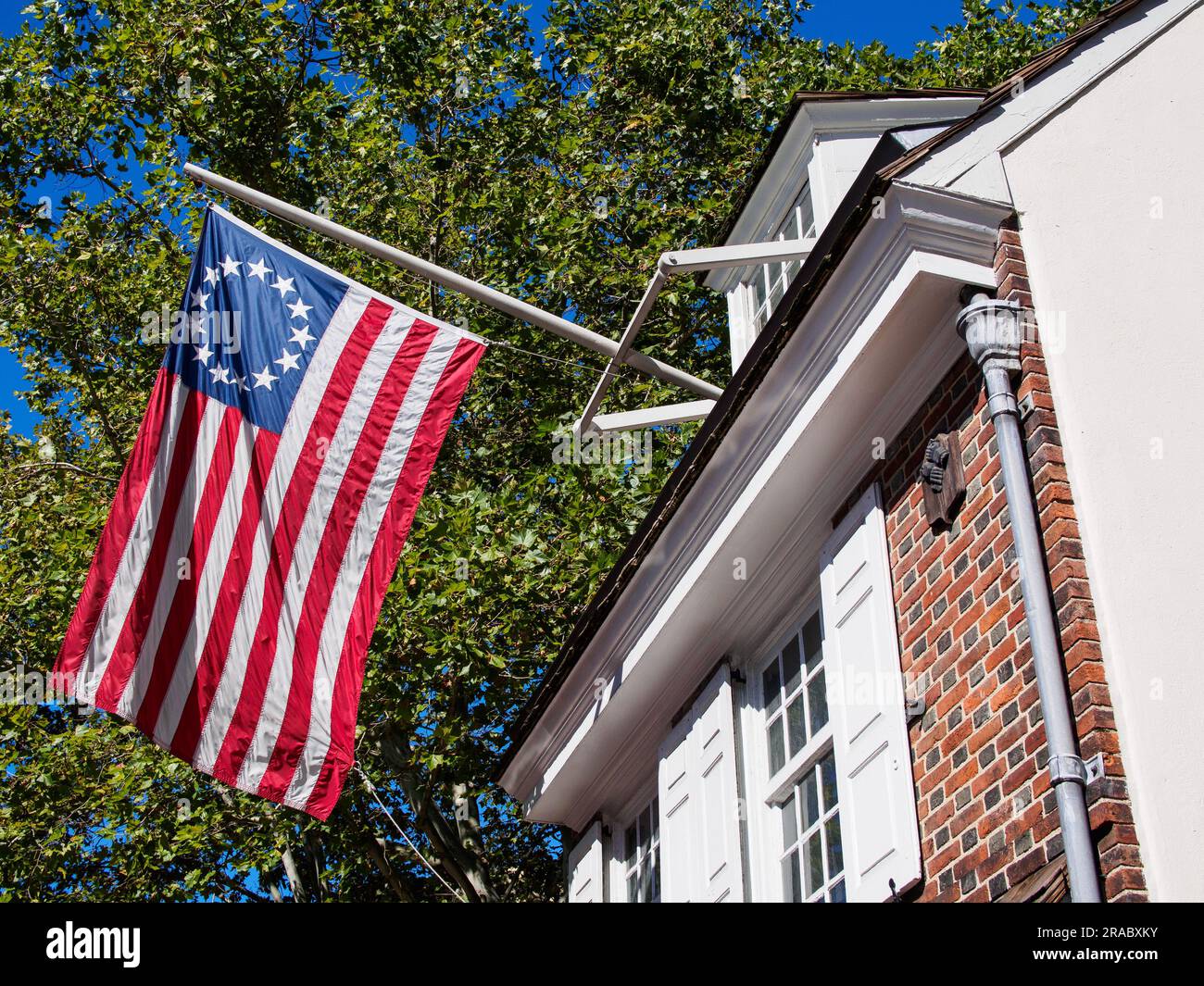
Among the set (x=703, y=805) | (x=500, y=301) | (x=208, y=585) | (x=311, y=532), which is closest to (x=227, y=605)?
(x=208, y=585)

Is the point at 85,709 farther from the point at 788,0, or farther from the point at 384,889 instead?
the point at 788,0

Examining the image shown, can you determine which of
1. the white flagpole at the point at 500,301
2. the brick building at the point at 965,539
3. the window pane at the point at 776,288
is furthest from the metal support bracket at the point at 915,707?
the window pane at the point at 776,288

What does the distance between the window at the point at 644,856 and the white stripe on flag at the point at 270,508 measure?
2620 mm

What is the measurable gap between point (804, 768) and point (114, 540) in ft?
11.9

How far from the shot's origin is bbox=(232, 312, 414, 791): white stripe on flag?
6.92 metres

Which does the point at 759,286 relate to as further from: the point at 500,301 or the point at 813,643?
the point at 813,643

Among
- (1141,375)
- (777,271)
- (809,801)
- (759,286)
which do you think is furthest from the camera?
(759,286)

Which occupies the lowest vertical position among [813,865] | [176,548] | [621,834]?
[813,865]

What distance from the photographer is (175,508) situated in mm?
7488

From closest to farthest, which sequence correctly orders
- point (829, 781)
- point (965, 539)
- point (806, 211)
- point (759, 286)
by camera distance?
point (965, 539) → point (829, 781) → point (806, 211) → point (759, 286)

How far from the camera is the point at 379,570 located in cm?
702

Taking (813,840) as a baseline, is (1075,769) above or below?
below

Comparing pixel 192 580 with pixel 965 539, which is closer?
pixel 965 539
